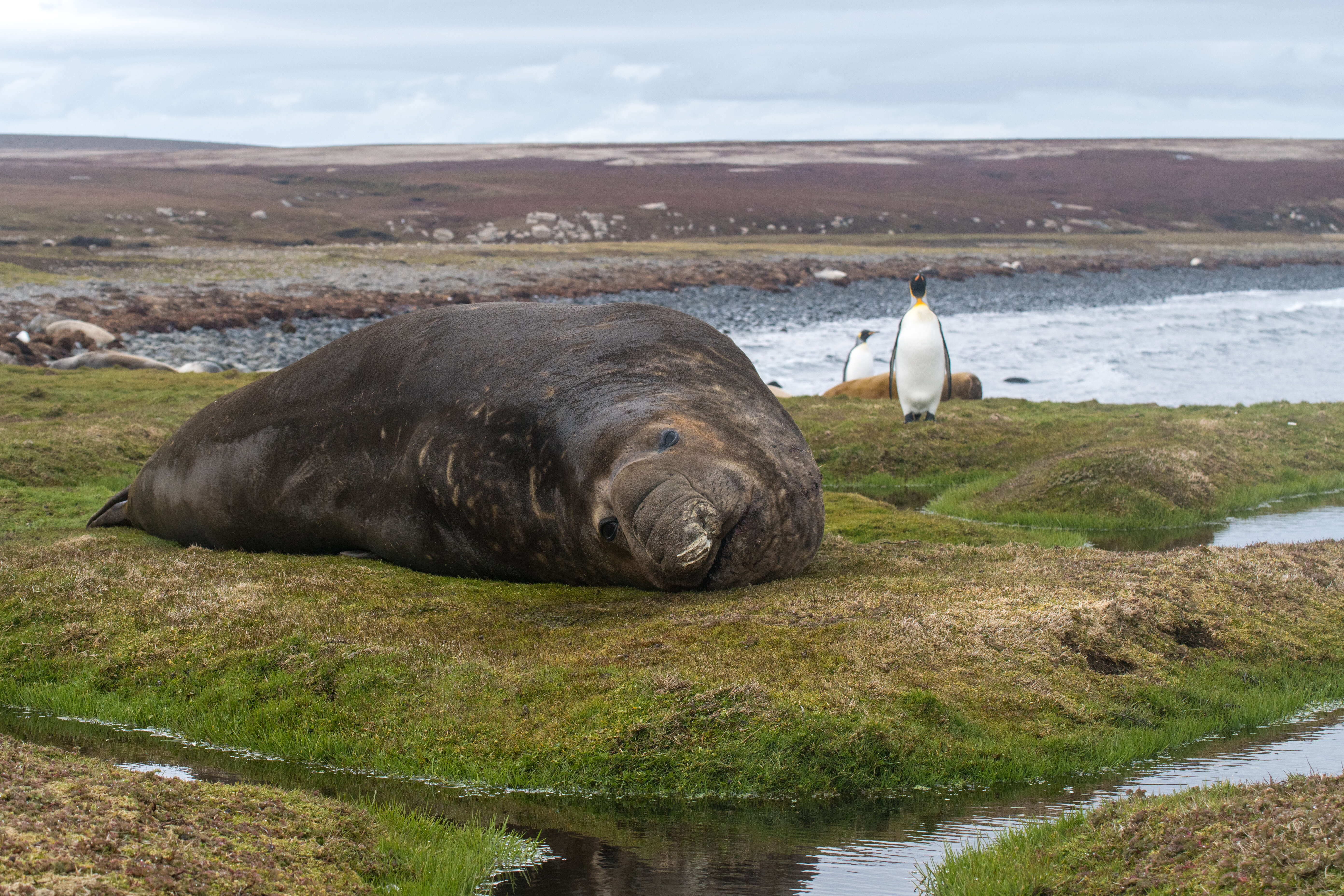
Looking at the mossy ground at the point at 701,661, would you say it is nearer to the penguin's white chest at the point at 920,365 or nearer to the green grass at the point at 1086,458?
the green grass at the point at 1086,458

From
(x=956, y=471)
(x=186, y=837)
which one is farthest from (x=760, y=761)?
(x=956, y=471)

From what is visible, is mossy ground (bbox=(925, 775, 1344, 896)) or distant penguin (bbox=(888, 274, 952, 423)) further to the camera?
distant penguin (bbox=(888, 274, 952, 423))

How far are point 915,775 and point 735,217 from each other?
3175 inches

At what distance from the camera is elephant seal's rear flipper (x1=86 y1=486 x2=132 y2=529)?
11.1m

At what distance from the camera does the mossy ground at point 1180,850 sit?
3.73 metres

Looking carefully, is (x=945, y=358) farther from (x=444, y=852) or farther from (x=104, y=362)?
(x=104, y=362)

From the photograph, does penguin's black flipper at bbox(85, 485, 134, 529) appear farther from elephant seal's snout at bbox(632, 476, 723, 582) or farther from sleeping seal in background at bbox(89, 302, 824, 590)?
elephant seal's snout at bbox(632, 476, 723, 582)

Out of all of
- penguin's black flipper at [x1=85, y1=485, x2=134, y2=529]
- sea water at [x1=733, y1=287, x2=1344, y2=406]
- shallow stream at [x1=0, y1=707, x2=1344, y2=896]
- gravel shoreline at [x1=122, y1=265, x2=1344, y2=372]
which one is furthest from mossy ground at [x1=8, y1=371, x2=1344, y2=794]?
gravel shoreline at [x1=122, y1=265, x2=1344, y2=372]

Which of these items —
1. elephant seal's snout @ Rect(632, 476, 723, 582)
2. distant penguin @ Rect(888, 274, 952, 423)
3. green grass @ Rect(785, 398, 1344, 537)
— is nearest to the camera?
elephant seal's snout @ Rect(632, 476, 723, 582)

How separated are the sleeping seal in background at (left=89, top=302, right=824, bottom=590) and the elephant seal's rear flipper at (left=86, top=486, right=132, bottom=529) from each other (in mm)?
271

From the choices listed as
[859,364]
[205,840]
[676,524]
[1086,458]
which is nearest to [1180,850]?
[205,840]

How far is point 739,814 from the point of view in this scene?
17.1ft

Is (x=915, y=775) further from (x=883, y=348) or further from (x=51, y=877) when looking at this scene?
(x=883, y=348)

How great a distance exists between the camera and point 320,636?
276 inches
